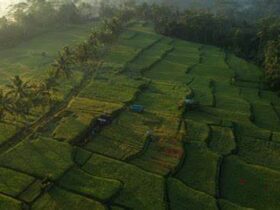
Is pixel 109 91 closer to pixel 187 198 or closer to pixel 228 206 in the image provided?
pixel 187 198

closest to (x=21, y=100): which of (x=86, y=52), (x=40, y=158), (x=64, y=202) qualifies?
(x=40, y=158)

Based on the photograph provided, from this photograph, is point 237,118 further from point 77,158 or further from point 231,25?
point 231,25

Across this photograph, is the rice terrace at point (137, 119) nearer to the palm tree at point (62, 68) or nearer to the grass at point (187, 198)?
the grass at point (187, 198)

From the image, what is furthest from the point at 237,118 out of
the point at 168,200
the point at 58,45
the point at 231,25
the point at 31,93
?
the point at 231,25

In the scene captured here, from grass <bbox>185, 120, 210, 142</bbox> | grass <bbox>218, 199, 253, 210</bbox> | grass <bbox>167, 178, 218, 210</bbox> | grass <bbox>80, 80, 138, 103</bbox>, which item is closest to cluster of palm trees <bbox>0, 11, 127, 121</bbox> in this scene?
grass <bbox>80, 80, 138, 103</bbox>

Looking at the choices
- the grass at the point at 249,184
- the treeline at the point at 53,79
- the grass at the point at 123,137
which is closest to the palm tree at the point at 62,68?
the treeline at the point at 53,79
